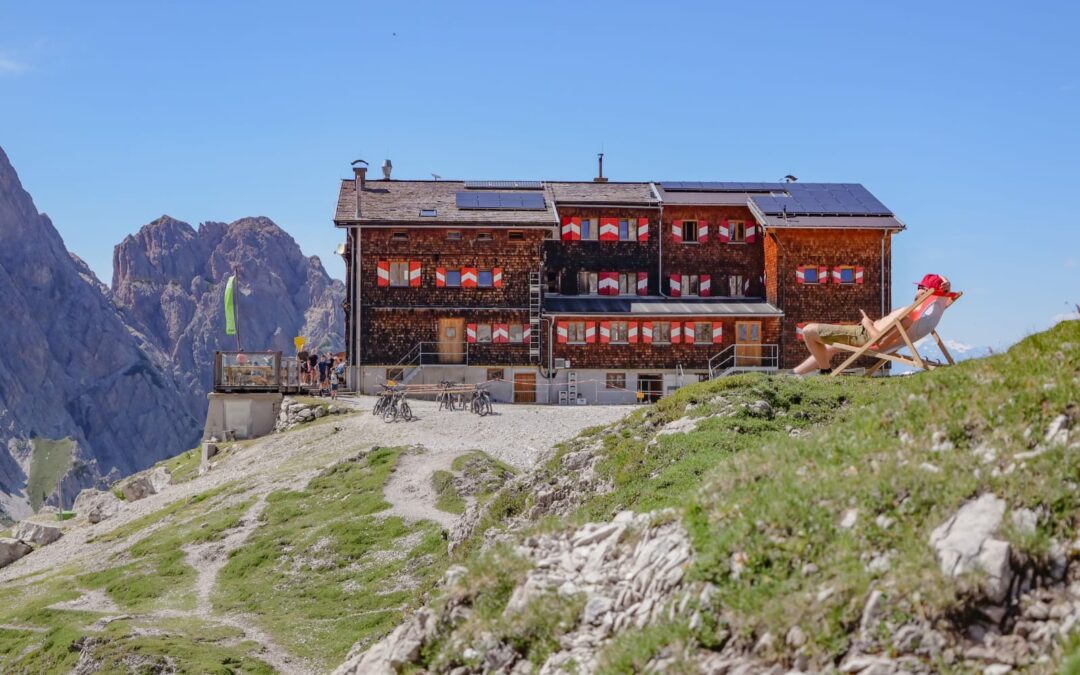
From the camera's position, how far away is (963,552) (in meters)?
11.1

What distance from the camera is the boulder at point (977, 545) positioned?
35.6 feet

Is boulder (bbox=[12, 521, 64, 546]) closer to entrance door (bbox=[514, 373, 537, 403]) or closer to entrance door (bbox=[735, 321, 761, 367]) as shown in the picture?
entrance door (bbox=[514, 373, 537, 403])

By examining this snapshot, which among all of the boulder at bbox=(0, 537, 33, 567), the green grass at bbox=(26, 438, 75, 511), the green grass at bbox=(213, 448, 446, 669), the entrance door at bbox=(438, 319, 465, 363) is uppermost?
the entrance door at bbox=(438, 319, 465, 363)

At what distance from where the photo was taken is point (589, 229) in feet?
Result: 226

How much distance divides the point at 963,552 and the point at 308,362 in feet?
196

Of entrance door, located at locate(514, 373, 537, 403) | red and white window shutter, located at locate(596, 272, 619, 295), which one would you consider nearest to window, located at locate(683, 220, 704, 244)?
red and white window shutter, located at locate(596, 272, 619, 295)

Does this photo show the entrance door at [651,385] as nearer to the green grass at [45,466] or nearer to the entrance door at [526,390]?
the entrance door at [526,390]

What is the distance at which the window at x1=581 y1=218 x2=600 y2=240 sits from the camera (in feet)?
225

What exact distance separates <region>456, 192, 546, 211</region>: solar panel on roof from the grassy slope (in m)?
48.8

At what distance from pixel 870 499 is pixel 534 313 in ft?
166

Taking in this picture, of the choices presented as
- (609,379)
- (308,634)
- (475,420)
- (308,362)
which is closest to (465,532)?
(308,634)

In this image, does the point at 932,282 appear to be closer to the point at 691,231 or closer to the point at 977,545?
the point at 977,545

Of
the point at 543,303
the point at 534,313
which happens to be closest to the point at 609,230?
the point at 543,303

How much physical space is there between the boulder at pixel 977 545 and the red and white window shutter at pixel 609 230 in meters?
57.1
